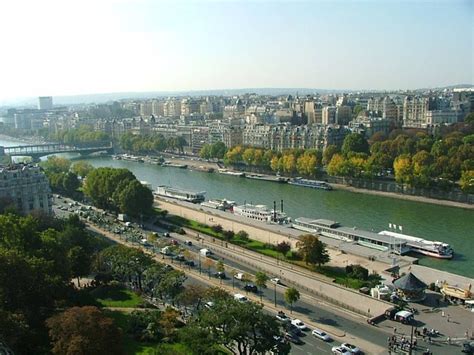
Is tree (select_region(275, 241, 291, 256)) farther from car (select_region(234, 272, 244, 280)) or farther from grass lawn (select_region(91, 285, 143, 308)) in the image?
grass lawn (select_region(91, 285, 143, 308))

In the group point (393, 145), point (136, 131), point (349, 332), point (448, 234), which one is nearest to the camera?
point (349, 332)

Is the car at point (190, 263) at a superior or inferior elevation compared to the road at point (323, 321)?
superior

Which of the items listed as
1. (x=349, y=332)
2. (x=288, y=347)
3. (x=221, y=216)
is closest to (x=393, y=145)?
(x=221, y=216)

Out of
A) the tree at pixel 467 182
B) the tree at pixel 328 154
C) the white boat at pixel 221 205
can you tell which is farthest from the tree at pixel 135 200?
the tree at pixel 467 182

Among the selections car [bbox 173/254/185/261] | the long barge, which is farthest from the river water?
car [bbox 173/254/185/261]

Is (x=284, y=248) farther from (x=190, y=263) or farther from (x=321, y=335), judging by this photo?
(x=321, y=335)

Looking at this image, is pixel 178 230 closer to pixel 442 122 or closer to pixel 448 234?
pixel 448 234

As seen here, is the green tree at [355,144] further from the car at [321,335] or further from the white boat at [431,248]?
the car at [321,335]
